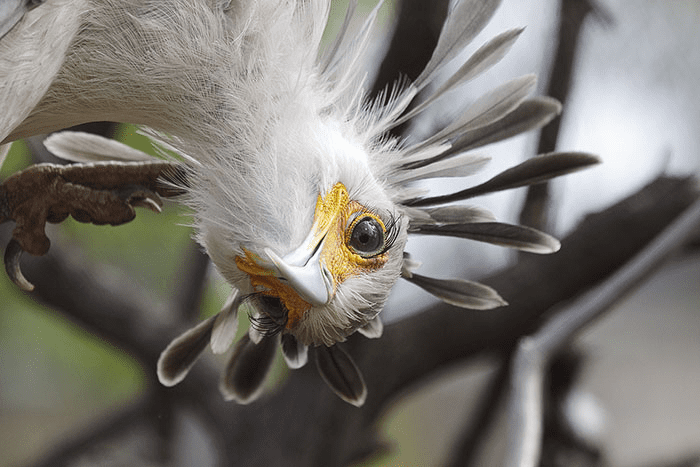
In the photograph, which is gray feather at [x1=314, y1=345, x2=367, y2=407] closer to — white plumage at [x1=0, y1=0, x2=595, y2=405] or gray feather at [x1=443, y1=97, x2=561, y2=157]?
white plumage at [x1=0, y1=0, x2=595, y2=405]

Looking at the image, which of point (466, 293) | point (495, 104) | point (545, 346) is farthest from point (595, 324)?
point (495, 104)

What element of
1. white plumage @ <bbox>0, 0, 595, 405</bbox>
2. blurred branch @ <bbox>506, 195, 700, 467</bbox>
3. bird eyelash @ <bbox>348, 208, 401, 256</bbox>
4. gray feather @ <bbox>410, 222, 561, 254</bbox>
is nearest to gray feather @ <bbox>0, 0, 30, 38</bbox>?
white plumage @ <bbox>0, 0, 595, 405</bbox>

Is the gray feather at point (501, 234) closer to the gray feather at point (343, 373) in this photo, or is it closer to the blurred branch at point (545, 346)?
the gray feather at point (343, 373)

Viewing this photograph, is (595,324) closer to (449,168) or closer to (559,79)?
(559,79)

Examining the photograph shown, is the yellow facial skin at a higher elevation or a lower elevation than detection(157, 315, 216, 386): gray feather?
higher

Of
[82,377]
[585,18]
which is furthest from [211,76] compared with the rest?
[82,377]

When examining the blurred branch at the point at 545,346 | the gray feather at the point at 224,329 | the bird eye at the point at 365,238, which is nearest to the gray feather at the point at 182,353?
the gray feather at the point at 224,329
